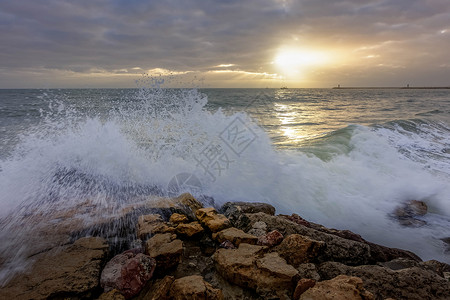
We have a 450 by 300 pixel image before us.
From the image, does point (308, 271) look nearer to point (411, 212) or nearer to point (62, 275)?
point (62, 275)

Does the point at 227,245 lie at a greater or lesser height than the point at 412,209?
greater

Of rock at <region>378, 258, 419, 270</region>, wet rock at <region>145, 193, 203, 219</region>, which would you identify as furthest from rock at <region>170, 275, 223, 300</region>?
rock at <region>378, 258, 419, 270</region>

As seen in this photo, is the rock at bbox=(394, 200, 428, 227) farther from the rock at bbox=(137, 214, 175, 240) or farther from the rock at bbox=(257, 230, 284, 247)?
the rock at bbox=(137, 214, 175, 240)

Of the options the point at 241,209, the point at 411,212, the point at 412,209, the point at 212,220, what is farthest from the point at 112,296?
the point at 412,209

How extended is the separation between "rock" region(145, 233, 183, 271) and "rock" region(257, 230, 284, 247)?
0.86 metres

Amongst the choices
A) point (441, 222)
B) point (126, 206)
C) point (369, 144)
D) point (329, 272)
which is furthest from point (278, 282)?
point (369, 144)

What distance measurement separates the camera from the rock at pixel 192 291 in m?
1.83

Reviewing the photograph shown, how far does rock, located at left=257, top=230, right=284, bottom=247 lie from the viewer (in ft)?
8.69

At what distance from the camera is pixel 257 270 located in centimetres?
216

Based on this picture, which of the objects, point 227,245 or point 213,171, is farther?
point 213,171

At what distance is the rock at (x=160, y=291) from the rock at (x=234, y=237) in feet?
2.83

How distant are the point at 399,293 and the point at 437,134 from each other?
1214 centimetres

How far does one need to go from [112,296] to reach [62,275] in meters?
0.50

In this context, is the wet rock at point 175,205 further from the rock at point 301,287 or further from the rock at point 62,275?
the rock at point 301,287
